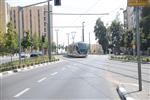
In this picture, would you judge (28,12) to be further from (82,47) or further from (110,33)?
(82,47)

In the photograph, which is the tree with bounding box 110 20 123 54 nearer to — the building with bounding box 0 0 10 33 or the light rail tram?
the light rail tram

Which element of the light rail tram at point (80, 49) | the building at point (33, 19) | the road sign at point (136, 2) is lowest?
the light rail tram at point (80, 49)

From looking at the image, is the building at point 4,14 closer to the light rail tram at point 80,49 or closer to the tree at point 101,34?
the tree at point 101,34

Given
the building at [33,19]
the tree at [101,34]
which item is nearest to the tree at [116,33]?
the tree at [101,34]

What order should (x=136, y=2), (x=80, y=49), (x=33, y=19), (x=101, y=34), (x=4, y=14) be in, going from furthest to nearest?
(x=33, y=19)
(x=101, y=34)
(x=4, y=14)
(x=80, y=49)
(x=136, y=2)

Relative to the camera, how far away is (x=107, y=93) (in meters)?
15.9

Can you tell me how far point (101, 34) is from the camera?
442ft

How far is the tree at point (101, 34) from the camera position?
5253 inches

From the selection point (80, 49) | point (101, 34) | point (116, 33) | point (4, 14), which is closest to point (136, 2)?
point (80, 49)

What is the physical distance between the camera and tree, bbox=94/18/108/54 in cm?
13344

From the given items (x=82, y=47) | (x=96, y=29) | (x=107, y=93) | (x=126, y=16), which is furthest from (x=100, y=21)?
(x=107, y=93)

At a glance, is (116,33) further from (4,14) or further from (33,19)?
(33,19)

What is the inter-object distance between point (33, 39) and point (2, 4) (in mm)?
14869

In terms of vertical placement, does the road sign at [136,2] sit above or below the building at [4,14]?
below
